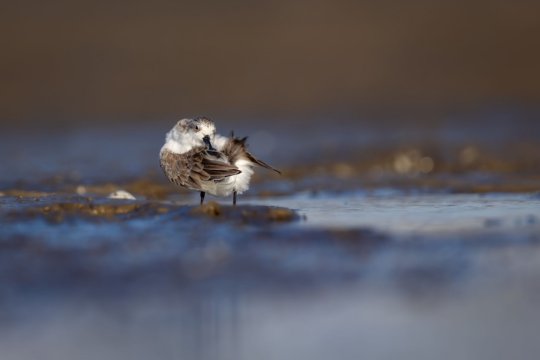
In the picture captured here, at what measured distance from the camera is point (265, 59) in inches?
747

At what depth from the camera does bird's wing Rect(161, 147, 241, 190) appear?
7.48 metres

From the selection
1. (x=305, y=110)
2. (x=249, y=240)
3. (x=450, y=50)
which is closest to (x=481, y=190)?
(x=249, y=240)

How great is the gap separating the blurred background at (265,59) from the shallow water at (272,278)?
854 centimetres

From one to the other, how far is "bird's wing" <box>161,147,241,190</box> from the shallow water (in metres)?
0.74

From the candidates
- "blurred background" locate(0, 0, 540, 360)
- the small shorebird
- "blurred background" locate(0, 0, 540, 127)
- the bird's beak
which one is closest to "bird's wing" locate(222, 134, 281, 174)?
the small shorebird

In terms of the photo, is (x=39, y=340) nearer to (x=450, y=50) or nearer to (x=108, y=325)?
(x=108, y=325)

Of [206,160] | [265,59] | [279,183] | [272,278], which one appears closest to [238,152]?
[206,160]

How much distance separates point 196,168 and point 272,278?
111 inches

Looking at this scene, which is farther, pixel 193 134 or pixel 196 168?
pixel 193 134

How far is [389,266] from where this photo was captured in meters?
5.10

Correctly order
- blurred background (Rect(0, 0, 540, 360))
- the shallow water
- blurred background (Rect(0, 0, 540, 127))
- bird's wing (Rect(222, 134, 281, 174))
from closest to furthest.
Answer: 1. the shallow water
2. blurred background (Rect(0, 0, 540, 360))
3. bird's wing (Rect(222, 134, 281, 174))
4. blurred background (Rect(0, 0, 540, 127))

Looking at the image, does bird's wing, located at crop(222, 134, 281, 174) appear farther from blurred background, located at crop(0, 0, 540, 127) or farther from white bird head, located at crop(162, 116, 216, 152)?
blurred background, located at crop(0, 0, 540, 127)

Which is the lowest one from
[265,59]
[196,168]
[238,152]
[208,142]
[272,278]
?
[272,278]

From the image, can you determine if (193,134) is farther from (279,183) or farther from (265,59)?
(265,59)
